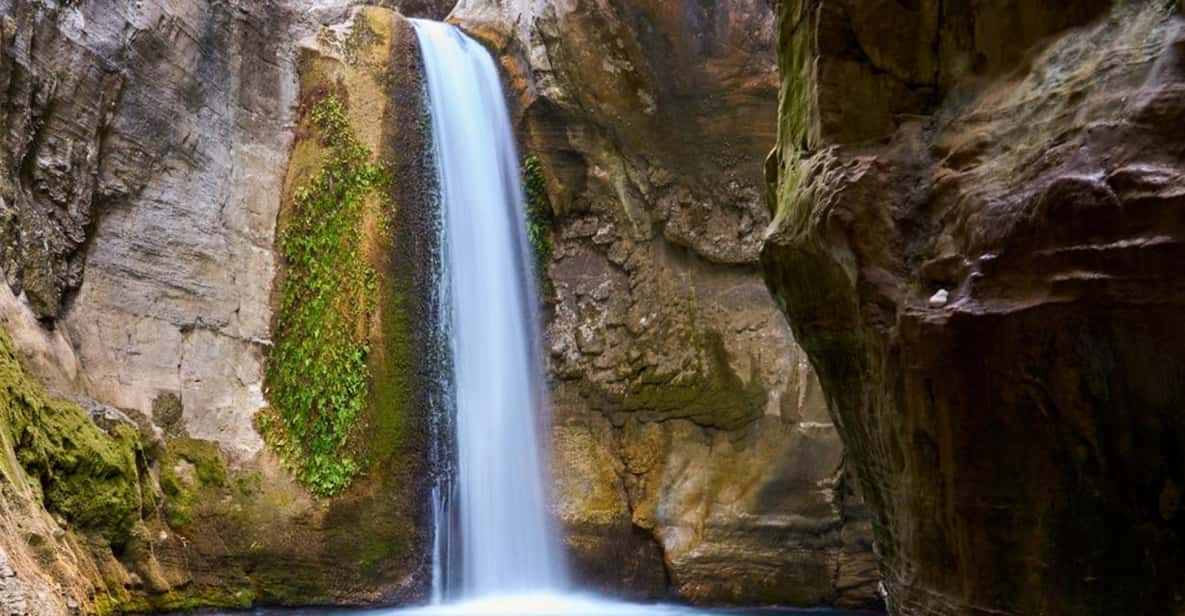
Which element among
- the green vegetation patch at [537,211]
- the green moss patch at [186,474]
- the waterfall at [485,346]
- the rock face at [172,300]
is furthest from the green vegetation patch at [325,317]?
the green vegetation patch at [537,211]

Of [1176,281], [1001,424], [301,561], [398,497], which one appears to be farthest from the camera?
[398,497]

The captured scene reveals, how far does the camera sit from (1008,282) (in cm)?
381

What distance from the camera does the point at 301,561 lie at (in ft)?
31.6

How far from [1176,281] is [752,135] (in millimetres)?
8954

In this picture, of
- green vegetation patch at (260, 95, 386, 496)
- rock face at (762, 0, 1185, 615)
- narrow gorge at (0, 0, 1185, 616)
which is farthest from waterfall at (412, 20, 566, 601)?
rock face at (762, 0, 1185, 615)

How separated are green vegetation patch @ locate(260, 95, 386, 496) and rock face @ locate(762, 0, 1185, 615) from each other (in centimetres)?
677

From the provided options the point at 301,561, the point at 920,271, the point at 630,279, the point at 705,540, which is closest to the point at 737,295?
the point at 630,279

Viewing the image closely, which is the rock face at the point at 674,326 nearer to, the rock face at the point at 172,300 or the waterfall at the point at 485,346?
the waterfall at the point at 485,346

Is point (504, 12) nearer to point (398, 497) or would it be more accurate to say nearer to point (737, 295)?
point (737, 295)

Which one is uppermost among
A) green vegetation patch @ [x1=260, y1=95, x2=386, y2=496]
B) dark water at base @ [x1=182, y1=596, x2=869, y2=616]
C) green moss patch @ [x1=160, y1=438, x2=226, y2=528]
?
green vegetation patch @ [x1=260, y1=95, x2=386, y2=496]

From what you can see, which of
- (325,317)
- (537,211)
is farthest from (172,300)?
(537,211)

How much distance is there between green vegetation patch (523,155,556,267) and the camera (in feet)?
42.3

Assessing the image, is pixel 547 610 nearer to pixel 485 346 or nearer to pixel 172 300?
pixel 485 346

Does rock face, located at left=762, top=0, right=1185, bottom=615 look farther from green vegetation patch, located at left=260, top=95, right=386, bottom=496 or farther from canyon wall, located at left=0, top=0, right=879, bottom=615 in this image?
green vegetation patch, located at left=260, top=95, right=386, bottom=496
